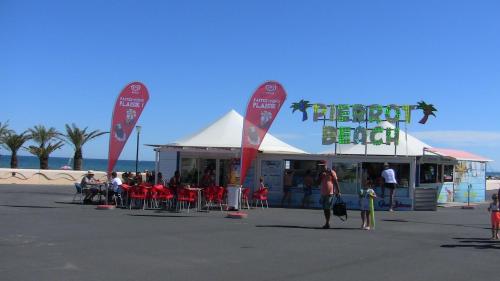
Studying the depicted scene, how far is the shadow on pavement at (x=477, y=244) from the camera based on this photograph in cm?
1223

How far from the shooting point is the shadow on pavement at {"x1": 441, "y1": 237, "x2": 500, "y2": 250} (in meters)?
12.2

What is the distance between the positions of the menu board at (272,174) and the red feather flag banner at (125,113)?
5.92 m

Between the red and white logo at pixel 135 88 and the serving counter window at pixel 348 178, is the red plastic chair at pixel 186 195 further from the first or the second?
the serving counter window at pixel 348 178

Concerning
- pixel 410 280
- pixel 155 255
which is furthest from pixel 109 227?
pixel 410 280

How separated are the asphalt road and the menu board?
5.90m

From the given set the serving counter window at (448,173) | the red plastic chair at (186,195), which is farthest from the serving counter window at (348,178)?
the serving counter window at (448,173)

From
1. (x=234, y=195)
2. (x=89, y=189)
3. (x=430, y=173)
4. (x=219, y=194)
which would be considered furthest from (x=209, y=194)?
(x=430, y=173)

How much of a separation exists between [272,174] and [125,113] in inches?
260

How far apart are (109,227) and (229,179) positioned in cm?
1050

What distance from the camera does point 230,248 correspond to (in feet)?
36.0

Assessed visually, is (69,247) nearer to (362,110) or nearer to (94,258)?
(94,258)

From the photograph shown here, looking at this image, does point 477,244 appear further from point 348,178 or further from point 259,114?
point 348,178

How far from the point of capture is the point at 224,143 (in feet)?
77.5

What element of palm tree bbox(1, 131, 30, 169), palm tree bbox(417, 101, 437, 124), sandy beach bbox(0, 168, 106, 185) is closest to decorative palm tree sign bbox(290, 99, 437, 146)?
palm tree bbox(417, 101, 437, 124)
